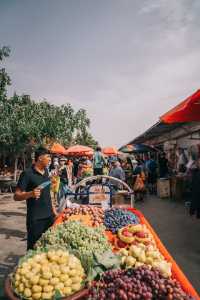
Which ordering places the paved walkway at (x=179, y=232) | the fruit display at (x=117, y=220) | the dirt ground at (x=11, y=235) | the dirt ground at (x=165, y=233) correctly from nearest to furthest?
the fruit display at (x=117, y=220), the paved walkway at (x=179, y=232), the dirt ground at (x=165, y=233), the dirt ground at (x=11, y=235)

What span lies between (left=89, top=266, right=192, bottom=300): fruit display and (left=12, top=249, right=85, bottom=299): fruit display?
0.61ft

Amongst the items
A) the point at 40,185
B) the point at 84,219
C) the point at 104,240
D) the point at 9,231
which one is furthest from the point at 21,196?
the point at 9,231

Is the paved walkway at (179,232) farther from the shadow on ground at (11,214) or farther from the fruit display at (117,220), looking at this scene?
the shadow on ground at (11,214)

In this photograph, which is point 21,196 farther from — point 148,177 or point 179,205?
point 148,177

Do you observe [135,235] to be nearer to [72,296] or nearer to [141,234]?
[141,234]

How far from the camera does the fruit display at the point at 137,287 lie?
197 cm

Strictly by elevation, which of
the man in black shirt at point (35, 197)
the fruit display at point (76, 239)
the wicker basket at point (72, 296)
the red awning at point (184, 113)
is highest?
the red awning at point (184, 113)

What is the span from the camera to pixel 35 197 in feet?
13.0

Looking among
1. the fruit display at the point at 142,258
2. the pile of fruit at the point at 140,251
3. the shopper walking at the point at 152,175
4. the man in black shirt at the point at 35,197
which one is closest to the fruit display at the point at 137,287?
the pile of fruit at the point at 140,251

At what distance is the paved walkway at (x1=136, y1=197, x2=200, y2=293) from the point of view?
514 centimetres

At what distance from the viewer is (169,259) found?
2.92 metres

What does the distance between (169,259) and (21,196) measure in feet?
6.78

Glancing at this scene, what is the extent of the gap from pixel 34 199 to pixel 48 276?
194 centimetres

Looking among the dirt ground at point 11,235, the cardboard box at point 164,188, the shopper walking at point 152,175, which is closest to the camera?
the dirt ground at point 11,235
